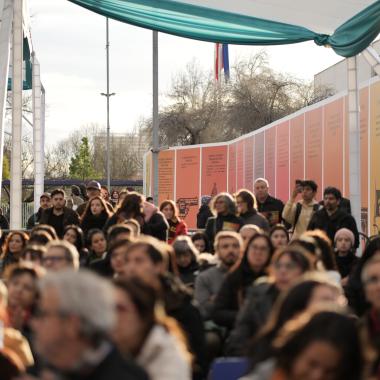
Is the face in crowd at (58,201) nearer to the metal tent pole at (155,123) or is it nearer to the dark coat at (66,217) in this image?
the dark coat at (66,217)

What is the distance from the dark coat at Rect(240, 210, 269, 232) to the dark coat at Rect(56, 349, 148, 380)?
9.75m

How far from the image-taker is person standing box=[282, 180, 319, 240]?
48.1 ft

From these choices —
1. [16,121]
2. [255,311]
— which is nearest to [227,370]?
[255,311]

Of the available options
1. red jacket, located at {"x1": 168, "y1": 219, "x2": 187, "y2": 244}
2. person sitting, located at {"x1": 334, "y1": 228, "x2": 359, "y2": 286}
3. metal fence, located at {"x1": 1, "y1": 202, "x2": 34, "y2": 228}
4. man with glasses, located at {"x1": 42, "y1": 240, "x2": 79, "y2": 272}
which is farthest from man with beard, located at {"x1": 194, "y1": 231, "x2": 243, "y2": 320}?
metal fence, located at {"x1": 1, "y1": 202, "x2": 34, "y2": 228}

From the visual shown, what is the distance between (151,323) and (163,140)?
213ft

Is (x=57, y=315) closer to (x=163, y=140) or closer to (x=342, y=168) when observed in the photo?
(x=342, y=168)

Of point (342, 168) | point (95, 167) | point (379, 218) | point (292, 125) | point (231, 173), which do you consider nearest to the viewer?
point (379, 218)

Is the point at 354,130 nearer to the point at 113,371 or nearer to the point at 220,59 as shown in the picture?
the point at 113,371

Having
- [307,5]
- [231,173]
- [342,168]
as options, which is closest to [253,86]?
[231,173]

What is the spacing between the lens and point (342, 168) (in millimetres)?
22234

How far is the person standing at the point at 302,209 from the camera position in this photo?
1465 centimetres

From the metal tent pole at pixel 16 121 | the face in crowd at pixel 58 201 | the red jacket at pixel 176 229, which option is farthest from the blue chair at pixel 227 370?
the metal tent pole at pixel 16 121

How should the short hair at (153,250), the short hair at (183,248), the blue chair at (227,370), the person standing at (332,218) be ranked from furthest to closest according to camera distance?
the person standing at (332,218), the short hair at (183,248), the blue chair at (227,370), the short hair at (153,250)

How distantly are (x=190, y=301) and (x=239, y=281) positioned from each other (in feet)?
4.96
